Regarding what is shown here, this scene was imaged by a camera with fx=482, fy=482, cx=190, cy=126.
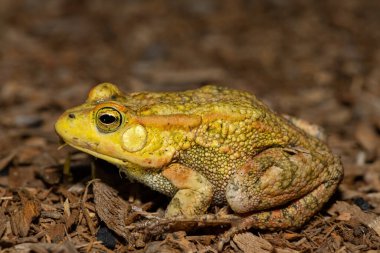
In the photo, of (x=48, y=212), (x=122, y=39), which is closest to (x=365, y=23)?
(x=122, y=39)

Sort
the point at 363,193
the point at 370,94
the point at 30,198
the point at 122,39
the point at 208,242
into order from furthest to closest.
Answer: the point at 122,39
the point at 370,94
the point at 363,193
the point at 30,198
the point at 208,242

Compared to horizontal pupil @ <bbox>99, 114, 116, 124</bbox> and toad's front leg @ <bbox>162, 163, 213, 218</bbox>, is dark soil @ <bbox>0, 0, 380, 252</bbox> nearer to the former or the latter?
toad's front leg @ <bbox>162, 163, 213, 218</bbox>

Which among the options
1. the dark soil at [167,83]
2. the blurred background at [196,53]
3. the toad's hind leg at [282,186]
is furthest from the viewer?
the blurred background at [196,53]

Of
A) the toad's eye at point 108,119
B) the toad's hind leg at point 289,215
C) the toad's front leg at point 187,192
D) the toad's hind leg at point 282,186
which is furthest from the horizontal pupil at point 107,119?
the toad's hind leg at point 289,215

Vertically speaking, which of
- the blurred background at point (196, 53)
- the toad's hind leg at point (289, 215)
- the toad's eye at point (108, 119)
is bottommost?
the toad's hind leg at point (289, 215)

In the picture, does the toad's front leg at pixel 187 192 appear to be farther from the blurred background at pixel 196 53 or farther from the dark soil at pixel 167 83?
the blurred background at pixel 196 53

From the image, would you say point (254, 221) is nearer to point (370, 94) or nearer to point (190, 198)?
point (190, 198)
